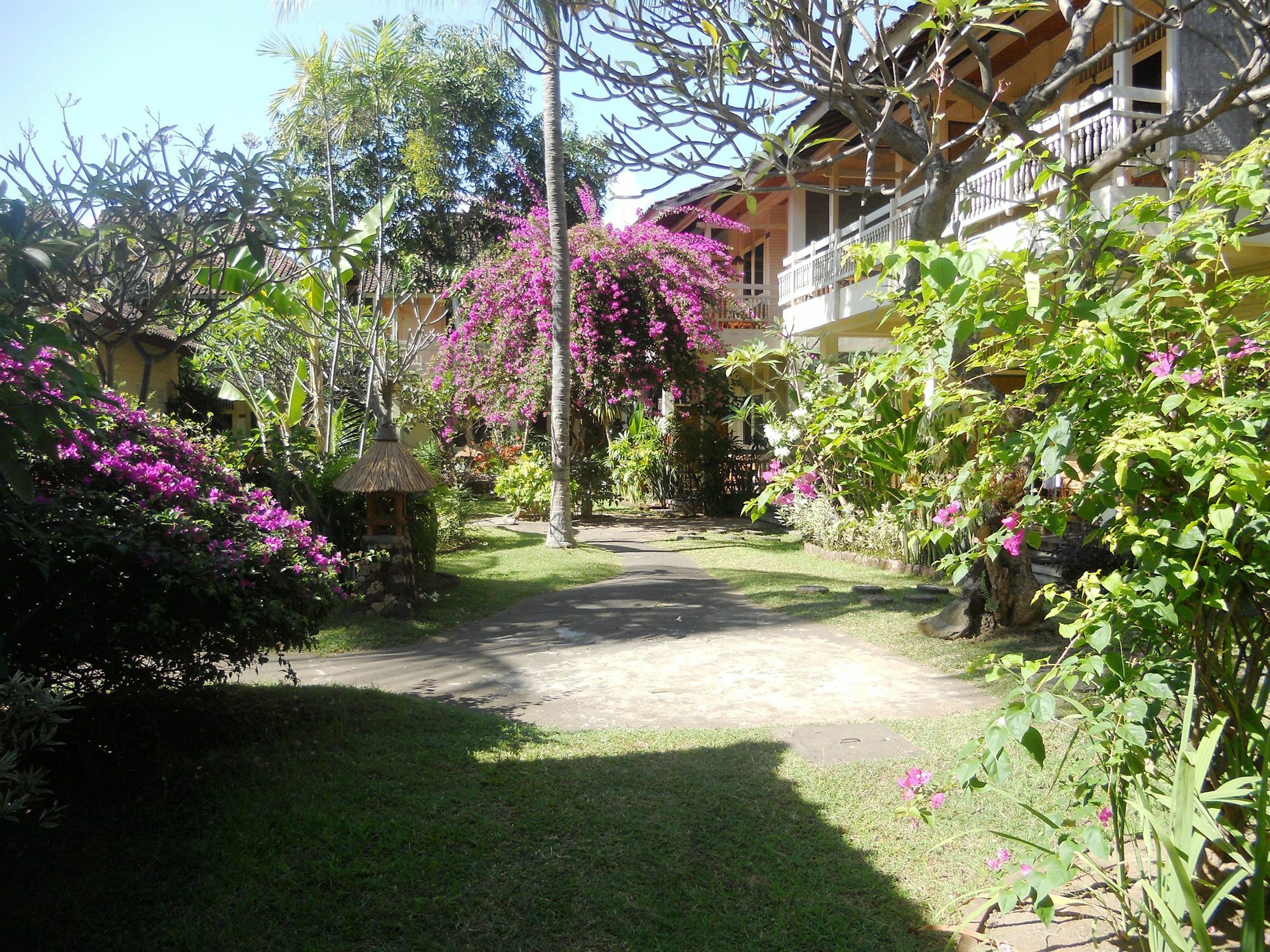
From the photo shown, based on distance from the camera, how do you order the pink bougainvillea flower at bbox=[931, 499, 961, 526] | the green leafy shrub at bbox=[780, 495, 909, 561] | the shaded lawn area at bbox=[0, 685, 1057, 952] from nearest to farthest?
the pink bougainvillea flower at bbox=[931, 499, 961, 526]
the shaded lawn area at bbox=[0, 685, 1057, 952]
the green leafy shrub at bbox=[780, 495, 909, 561]

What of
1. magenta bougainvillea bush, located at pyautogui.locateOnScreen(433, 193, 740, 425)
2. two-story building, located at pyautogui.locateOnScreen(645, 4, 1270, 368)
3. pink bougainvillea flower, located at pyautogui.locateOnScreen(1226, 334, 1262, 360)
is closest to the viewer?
pink bougainvillea flower, located at pyautogui.locateOnScreen(1226, 334, 1262, 360)

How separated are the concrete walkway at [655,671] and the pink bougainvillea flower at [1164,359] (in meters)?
3.65

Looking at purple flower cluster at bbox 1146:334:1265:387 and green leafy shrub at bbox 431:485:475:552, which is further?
green leafy shrub at bbox 431:485:475:552

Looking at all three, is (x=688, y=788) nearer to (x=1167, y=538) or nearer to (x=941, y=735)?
(x=941, y=735)

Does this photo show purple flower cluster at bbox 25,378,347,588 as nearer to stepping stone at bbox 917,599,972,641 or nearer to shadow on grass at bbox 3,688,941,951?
shadow on grass at bbox 3,688,941,951

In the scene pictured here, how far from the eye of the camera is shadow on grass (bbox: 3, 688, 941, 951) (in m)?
3.42

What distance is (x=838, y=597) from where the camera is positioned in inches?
409

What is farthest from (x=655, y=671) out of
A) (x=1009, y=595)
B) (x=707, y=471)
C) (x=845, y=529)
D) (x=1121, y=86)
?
(x=707, y=471)

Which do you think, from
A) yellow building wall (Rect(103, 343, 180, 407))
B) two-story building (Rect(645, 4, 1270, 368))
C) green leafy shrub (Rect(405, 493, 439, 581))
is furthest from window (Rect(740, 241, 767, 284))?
green leafy shrub (Rect(405, 493, 439, 581))

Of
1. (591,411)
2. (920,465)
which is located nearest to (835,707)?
(920,465)

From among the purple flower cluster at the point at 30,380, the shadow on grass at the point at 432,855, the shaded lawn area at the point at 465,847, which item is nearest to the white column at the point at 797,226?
the shaded lawn area at the point at 465,847

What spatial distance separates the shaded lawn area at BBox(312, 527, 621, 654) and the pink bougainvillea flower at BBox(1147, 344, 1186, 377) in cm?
661

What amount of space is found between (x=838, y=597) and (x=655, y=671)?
3682 mm

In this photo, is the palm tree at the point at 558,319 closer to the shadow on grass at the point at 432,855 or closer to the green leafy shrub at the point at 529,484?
the green leafy shrub at the point at 529,484
